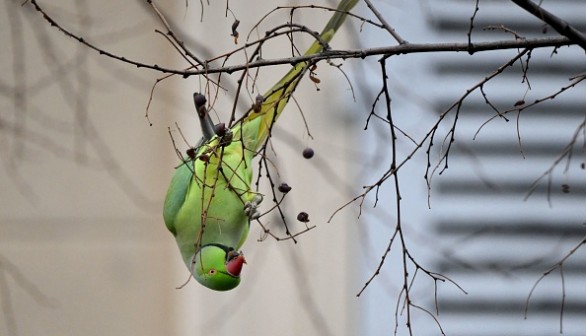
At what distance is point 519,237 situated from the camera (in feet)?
10.7

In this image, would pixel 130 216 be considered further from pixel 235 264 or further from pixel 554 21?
pixel 554 21

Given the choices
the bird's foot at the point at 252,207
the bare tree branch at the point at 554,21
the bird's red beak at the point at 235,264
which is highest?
the bird's foot at the point at 252,207

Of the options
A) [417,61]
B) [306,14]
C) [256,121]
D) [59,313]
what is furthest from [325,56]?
[59,313]

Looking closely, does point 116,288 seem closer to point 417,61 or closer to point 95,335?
point 95,335

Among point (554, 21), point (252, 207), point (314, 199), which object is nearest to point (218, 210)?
point (252, 207)

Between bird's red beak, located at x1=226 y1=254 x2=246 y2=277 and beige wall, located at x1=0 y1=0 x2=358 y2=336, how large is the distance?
134 centimetres

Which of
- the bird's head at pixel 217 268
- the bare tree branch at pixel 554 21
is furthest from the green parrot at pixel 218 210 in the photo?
the bare tree branch at pixel 554 21

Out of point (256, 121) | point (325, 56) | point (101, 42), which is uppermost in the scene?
point (101, 42)

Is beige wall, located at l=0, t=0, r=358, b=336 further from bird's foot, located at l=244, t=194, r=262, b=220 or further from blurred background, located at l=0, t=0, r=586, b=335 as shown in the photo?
bird's foot, located at l=244, t=194, r=262, b=220

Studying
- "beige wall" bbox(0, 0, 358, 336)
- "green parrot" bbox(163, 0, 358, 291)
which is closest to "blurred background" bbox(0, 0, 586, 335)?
"beige wall" bbox(0, 0, 358, 336)

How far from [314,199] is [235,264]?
4.87ft

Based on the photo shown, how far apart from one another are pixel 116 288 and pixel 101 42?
0.88 metres

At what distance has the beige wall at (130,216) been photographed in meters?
3.14

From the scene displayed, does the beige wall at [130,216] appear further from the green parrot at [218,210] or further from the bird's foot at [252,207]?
the bird's foot at [252,207]
